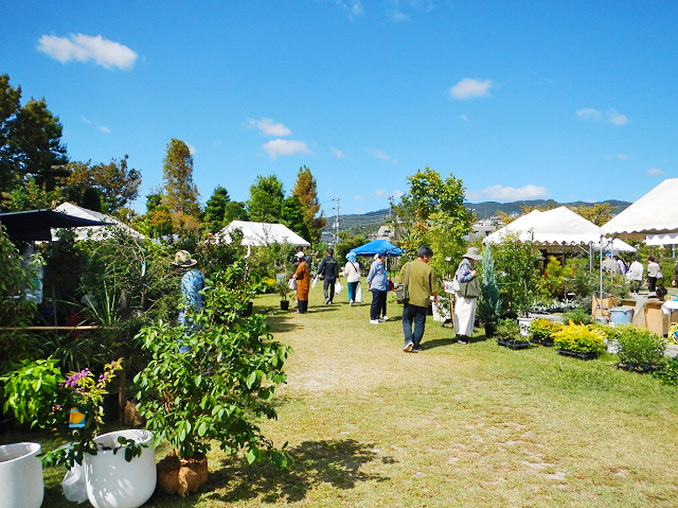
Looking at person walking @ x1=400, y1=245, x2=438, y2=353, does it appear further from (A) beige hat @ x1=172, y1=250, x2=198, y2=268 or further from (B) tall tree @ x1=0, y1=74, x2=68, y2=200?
(B) tall tree @ x1=0, y1=74, x2=68, y2=200

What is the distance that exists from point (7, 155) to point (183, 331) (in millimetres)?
30293

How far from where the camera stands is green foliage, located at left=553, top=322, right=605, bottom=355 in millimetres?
7926

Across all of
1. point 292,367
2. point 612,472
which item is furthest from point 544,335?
point 612,472

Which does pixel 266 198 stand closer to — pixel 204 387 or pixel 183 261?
pixel 183 261

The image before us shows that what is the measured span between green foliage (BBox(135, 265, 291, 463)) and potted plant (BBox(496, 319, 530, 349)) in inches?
254

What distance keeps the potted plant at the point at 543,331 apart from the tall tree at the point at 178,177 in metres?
39.0

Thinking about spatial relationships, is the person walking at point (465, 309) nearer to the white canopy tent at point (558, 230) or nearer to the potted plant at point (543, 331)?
the potted plant at point (543, 331)

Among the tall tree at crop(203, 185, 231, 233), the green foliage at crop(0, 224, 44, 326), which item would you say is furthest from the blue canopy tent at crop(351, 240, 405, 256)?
the tall tree at crop(203, 185, 231, 233)

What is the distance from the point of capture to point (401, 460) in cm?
421

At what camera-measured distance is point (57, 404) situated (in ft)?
10.4

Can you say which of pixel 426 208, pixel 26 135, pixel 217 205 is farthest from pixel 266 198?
pixel 426 208

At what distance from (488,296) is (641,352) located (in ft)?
12.2

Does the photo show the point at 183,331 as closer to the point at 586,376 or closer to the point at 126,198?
the point at 586,376

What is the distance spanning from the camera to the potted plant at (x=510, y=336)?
29.2ft
